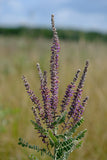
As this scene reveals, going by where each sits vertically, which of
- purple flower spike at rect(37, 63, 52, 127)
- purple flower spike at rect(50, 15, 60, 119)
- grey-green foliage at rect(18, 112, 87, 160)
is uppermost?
purple flower spike at rect(50, 15, 60, 119)

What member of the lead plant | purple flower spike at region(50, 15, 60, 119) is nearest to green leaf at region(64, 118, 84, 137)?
the lead plant

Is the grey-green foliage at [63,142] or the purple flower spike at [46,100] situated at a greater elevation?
the purple flower spike at [46,100]

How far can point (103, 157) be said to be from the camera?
10.3ft

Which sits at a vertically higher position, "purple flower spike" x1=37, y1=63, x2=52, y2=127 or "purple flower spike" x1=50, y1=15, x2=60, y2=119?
"purple flower spike" x1=50, y1=15, x2=60, y2=119

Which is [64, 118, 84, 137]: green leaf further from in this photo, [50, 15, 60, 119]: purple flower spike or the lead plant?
[50, 15, 60, 119]: purple flower spike

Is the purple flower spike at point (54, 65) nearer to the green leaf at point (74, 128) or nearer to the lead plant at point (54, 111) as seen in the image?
the lead plant at point (54, 111)

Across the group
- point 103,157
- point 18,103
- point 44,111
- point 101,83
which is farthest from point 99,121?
point 44,111

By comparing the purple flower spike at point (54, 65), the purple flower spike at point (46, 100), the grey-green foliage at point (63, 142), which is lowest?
the grey-green foliage at point (63, 142)

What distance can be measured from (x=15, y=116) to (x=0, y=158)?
0.96 metres

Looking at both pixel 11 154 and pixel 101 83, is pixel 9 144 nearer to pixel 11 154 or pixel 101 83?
pixel 11 154

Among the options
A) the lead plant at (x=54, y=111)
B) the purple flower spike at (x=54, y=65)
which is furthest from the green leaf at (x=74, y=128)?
the purple flower spike at (x=54, y=65)

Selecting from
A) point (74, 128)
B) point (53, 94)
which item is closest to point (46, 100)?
point (53, 94)

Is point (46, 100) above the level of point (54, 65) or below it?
below

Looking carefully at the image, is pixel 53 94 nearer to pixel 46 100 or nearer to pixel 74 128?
pixel 46 100
